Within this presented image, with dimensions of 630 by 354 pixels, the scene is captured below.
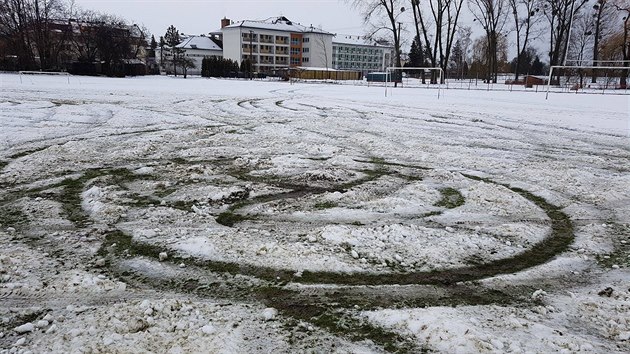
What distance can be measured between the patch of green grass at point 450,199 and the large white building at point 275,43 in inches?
3761

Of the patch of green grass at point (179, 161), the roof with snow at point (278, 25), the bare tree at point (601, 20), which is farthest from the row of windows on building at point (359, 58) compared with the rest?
the patch of green grass at point (179, 161)

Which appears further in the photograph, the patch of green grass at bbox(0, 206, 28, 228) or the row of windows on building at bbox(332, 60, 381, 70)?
the row of windows on building at bbox(332, 60, 381, 70)

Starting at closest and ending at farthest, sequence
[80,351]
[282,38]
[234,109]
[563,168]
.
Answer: [80,351] → [563,168] → [234,109] → [282,38]

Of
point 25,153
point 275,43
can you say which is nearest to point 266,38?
point 275,43

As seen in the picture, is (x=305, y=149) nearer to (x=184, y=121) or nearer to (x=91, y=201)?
(x=91, y=201)

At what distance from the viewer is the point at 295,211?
4875 mm

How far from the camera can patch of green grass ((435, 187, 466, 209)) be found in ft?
17.0

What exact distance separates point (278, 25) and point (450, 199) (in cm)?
10770

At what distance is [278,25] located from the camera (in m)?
106

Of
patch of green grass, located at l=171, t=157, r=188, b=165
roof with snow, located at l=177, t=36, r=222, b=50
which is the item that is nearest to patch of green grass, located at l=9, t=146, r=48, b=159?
patch of green grass, located at l=171, t=157, r=188, b=165

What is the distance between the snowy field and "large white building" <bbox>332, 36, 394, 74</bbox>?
114 meters

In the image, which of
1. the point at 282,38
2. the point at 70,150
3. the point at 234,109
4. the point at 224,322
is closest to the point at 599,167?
the point at 224,322

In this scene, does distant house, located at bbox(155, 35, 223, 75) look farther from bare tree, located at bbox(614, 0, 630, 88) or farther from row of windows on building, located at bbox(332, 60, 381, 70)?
bare tree, located at bbox(614, 0, 630, 88)

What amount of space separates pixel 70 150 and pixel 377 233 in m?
6.16
